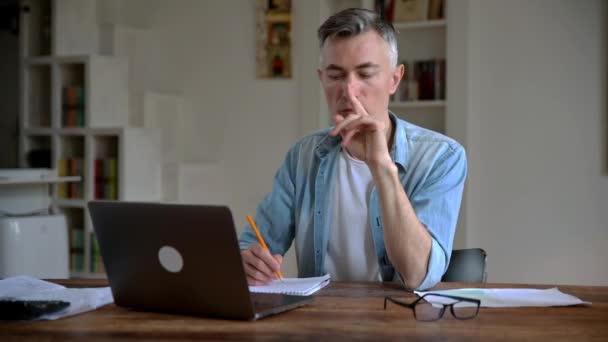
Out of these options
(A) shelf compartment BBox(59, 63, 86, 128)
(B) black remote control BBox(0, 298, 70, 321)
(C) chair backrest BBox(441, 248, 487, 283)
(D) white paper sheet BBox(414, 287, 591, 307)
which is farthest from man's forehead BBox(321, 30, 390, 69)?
(A) shelf compartment BBox(59, 63, 86, 128)

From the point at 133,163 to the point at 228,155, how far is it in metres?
0.62

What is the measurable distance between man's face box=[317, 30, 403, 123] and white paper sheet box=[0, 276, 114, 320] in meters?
0.79

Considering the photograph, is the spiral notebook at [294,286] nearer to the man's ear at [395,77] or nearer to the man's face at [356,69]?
the man's face at [356,69]

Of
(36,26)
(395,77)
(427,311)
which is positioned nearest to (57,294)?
(427,311)

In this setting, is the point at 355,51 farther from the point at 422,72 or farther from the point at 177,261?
the point at 422,72

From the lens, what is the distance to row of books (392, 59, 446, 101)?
4.16 metres

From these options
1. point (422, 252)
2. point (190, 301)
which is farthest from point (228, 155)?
point (190, 301)

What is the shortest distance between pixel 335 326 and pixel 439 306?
235 mm

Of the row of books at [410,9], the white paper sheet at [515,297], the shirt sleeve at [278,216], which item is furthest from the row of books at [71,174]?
the white paper sheet at [515,297]

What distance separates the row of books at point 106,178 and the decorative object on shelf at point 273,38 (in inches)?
40.4

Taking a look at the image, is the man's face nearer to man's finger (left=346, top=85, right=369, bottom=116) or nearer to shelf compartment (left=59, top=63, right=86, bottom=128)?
man's finger (left=346, top=85, right=369, bottom=116)

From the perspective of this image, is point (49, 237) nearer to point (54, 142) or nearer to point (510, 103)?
point (54, 142)

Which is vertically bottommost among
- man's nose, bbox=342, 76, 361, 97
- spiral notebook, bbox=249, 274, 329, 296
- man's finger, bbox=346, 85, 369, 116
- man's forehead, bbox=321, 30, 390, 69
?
spiral notebook, bbox=249, 274, 329, 296

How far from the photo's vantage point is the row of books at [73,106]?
14.5 ft
